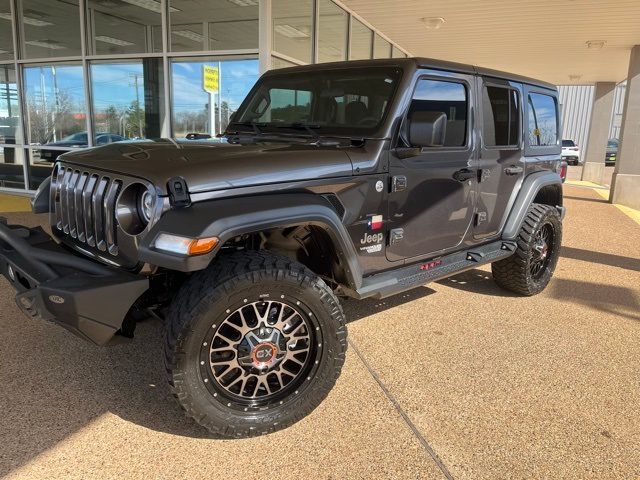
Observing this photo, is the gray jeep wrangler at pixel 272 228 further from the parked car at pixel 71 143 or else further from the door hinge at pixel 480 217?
the parked car at pixel 71 143

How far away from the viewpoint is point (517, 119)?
4188mm

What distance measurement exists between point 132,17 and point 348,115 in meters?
7.15

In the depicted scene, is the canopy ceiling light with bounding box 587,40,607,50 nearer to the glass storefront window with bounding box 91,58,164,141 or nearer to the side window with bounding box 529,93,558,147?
the side window with bounding box 529,93,558,147

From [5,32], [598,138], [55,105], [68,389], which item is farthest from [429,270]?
[598,138]

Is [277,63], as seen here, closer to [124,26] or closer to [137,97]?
[137,97]

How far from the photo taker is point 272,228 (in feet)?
8.03

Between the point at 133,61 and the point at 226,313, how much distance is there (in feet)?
24.5

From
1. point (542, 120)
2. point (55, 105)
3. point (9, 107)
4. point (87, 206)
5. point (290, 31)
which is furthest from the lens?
point (9, 107)

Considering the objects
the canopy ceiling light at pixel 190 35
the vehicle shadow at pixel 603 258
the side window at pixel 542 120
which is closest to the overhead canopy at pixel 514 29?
the canopy ceiling light at pixel 190 35

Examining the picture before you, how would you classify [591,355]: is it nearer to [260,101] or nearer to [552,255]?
[552,255]

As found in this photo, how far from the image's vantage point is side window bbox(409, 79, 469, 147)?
3.26 m

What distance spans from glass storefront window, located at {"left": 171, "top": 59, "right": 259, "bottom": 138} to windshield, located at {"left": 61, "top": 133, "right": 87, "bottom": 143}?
1908 mm

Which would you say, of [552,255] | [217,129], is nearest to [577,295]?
[552,255]

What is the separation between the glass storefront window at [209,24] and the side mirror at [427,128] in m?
5.44
